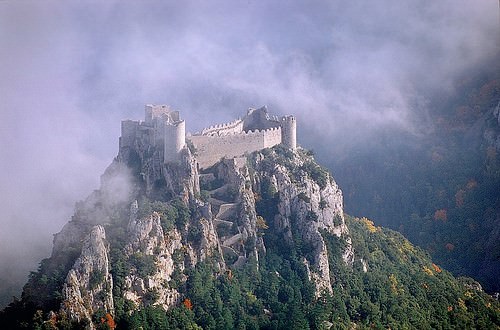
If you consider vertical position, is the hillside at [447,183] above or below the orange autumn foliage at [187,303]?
above

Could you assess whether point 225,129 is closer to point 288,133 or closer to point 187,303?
point 288,133

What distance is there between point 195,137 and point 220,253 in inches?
451

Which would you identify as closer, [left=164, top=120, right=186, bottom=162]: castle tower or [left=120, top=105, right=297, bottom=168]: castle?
[left=164, top=120, right=186, bottom=162]: castle tower

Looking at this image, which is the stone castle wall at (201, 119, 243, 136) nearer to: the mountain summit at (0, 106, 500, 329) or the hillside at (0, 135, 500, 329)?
the mountain summit at (0, 106, 500, 329)

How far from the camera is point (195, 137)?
82.3 meters

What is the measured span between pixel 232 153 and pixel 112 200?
12.4 meters

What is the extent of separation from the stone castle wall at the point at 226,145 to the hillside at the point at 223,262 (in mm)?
869

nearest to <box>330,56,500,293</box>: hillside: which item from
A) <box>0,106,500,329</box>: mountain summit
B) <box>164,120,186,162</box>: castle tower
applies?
<box>0,106,500,329</box>: mountain summit

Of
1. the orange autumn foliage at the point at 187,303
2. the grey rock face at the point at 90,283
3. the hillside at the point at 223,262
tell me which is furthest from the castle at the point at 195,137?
A: the orange autumn foliage at the point at 187,303

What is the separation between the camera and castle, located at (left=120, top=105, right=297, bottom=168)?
263ft

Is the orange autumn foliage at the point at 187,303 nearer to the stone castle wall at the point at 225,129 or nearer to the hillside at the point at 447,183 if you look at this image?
the stone castle wall at the point at 225,129

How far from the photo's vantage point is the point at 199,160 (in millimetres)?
82188

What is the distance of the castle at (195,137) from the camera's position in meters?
80.1

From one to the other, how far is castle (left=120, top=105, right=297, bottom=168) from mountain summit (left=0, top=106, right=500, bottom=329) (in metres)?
0.11
